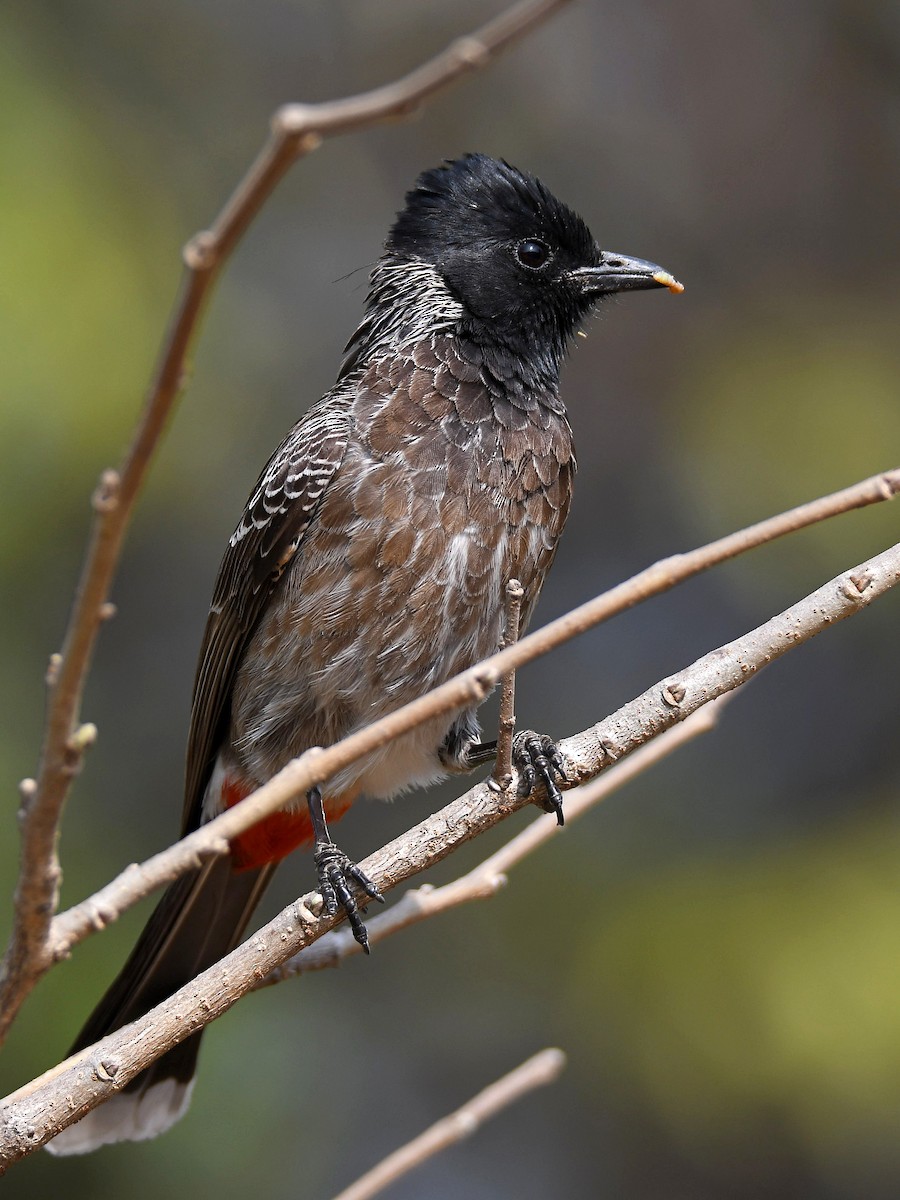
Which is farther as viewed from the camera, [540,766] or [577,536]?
[577,536]

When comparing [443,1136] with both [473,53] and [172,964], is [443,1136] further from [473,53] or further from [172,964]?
[473,53]

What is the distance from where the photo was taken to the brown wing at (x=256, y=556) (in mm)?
2928

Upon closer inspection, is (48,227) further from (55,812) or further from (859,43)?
(859,43)

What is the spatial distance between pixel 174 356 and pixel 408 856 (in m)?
1.12

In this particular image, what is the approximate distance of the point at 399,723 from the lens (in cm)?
128

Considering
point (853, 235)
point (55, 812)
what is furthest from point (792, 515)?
point (853, 235)

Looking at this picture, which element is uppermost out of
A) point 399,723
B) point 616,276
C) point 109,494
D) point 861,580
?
point 616,276

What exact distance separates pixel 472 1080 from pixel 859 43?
4415 mm

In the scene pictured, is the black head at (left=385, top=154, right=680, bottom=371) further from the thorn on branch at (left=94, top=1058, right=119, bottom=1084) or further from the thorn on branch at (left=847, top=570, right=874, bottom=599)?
the thorn on branch at (left=94, top=1058, right=119, bottom=1084)

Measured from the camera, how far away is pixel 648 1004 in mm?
3982

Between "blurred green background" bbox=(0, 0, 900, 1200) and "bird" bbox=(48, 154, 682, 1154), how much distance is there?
0.67 meters

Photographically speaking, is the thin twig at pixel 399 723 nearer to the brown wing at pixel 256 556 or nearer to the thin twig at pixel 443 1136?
the thin twig at pixel 443 1136

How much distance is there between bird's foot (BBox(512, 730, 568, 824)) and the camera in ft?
7.65

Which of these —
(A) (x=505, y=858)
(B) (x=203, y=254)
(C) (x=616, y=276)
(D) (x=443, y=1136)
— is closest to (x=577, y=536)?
(C) (x=616, y=276)
